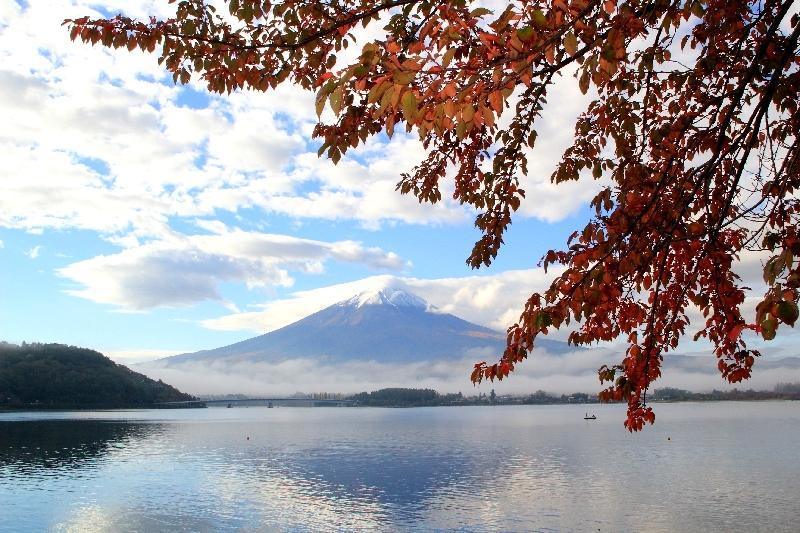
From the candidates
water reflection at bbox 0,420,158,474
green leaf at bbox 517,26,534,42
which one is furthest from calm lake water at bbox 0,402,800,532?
green leaf at bbox 517,26,534,42

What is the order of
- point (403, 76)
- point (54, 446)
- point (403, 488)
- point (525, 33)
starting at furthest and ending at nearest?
point (54, 446), point (403, 488), point (525, 33), point (403, 76)

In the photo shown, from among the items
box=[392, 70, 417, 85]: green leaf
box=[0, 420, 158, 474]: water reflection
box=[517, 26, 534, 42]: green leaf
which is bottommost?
box=[0, 420, 158, 474]: water reflection

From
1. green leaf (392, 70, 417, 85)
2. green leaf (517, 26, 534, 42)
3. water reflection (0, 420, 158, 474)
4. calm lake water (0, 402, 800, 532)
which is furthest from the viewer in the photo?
water reflection (0, 420, 158, 474)

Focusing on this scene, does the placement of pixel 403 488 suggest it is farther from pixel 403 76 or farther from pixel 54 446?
pixel 54 446

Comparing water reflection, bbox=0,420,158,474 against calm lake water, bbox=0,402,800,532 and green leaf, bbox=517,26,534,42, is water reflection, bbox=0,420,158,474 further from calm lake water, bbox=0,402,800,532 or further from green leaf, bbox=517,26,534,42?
green leaf, bbox=517,26,534,42

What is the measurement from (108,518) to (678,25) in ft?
162

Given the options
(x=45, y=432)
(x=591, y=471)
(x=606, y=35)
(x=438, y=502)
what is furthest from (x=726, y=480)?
(x=45, y=432)

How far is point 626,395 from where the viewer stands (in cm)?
851

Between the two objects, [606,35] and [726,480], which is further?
[726,480]

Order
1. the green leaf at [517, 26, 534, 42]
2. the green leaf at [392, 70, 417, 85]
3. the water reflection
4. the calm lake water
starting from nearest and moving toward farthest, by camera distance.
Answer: the green leaf at [392, 70, 417, 85], the green leaf at [517, 26, 534, 42], the calm lake water, the water reflection

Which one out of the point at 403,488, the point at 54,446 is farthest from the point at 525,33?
the point at 54,446

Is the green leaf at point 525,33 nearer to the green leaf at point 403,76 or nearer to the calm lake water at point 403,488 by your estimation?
the green leaf at point 403,76

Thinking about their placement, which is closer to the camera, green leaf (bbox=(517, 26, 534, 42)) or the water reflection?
green leaf (bbox=(517, 26, 534, 42))

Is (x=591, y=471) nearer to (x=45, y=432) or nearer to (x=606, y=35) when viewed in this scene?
(x=606, y=35)
